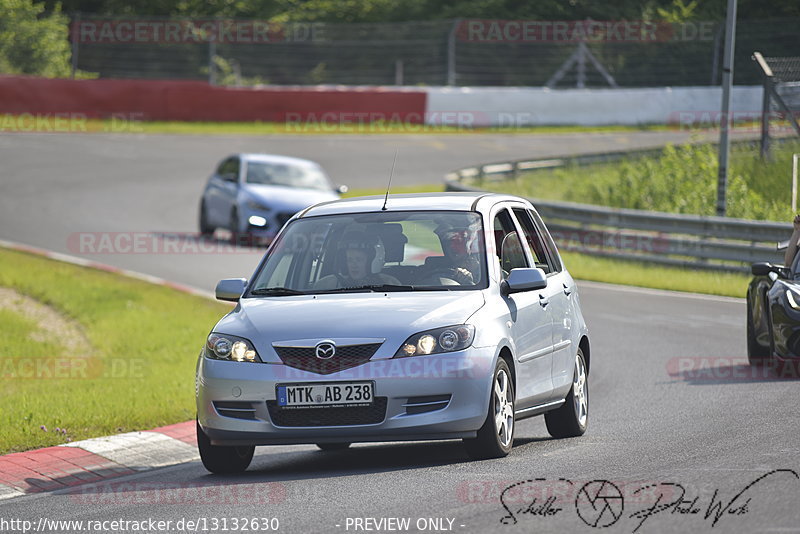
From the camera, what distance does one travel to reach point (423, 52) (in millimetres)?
44219

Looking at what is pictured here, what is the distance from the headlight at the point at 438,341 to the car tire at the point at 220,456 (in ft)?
4.61

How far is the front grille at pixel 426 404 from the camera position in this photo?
26.1ft

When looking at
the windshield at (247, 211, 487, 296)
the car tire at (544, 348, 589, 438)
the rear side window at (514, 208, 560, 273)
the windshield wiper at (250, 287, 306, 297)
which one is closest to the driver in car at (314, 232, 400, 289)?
the windshield at (247, 211, 487, 296)

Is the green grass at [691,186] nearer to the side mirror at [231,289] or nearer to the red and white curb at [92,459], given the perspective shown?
the red and white curb at [92,459]

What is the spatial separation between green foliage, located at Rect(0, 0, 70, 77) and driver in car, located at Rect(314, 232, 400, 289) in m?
39.3

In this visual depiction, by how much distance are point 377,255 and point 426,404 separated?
1.39 meters

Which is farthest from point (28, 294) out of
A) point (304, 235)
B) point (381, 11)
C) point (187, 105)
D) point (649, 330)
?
point (381, 11)

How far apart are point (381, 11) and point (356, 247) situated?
186 feet

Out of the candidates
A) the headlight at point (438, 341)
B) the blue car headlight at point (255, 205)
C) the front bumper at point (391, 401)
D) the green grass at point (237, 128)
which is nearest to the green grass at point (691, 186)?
the blue car headlight at point (255, 205)

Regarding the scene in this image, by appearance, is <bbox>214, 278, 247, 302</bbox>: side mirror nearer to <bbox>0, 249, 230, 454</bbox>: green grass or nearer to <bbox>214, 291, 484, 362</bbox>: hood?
<bbox>214, 291, 484, 362</bbox>: hood

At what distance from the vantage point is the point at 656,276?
891 inches

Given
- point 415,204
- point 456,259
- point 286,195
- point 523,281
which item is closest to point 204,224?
point 286,195

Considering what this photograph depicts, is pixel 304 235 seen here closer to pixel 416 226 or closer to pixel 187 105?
pixel 416 226

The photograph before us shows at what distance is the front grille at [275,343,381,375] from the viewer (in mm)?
7926
